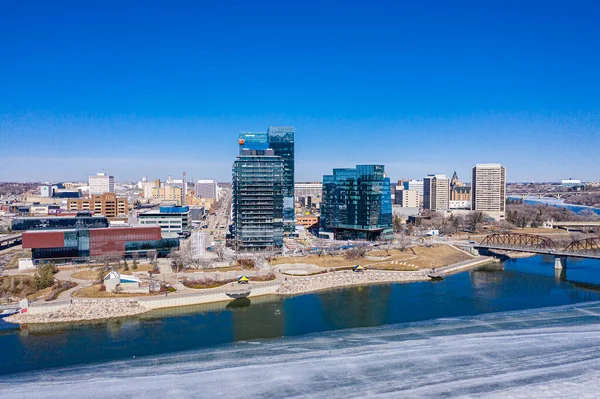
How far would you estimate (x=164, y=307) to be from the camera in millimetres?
22125

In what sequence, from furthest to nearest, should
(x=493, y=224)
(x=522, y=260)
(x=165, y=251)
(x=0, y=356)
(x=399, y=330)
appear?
(x=493, y=224) < (x=522, y=260) < (x=165, y=251) < (x=399, y=330) < (x=0, y=356)

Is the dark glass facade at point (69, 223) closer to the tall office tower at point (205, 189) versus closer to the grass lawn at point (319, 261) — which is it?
the grass lawn at point (319, 261)

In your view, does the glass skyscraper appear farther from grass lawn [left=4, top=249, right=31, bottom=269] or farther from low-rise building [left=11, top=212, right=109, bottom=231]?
grass lawn [left=4, top=249, right=31, bottom=269]

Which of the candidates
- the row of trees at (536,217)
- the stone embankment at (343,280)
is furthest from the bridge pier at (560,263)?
the row of trees at (536,217)

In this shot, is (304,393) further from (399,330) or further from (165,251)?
(165,251)

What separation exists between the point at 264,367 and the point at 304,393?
2228mm

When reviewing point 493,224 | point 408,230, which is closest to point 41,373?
point 408,230

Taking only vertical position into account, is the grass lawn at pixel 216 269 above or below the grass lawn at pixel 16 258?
below

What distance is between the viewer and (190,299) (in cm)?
2288

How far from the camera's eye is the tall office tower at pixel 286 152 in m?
47.8

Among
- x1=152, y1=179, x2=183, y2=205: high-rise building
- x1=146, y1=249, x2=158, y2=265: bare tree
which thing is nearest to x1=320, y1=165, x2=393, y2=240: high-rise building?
x1=146, y1=249, x2=158, y2=265: bare tree

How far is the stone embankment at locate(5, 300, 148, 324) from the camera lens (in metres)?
19.8

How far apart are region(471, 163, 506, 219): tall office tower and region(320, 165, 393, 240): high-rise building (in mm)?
26666

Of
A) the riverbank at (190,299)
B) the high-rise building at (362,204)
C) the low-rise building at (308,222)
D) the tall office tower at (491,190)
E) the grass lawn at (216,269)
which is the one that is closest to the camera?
the riverbank at (190,299)
